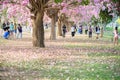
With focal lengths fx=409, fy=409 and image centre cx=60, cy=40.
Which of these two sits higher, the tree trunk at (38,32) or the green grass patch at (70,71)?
the tree trunk at (38,32)

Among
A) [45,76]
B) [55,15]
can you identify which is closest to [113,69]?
[45,76]

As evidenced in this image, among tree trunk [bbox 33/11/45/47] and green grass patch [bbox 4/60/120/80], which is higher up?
tree trunk [bbox 33/11/45/47]

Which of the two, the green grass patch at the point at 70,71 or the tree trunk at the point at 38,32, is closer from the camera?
the green grass patch at the point at 70,71

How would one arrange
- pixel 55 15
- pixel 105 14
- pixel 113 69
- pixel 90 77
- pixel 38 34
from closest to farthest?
pixel 90 77
pixel 113 69
pixel 38 34
pixel 105 14
pixel 55 15

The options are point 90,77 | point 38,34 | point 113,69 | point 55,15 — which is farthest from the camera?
point 55,15

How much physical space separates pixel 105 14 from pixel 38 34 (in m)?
6.43

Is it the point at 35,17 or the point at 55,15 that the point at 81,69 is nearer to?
the point at 35,17

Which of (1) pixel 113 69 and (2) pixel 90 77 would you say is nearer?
(2) pixel 90 77

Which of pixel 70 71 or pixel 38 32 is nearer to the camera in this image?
pixel 70 71

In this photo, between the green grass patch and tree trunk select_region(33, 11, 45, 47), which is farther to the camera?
tree trunk select_region(33, 11, 45, 47)

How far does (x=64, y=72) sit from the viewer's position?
15.0 meters

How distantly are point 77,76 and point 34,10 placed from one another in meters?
18.9

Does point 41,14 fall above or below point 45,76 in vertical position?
above

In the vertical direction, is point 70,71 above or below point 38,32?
below
